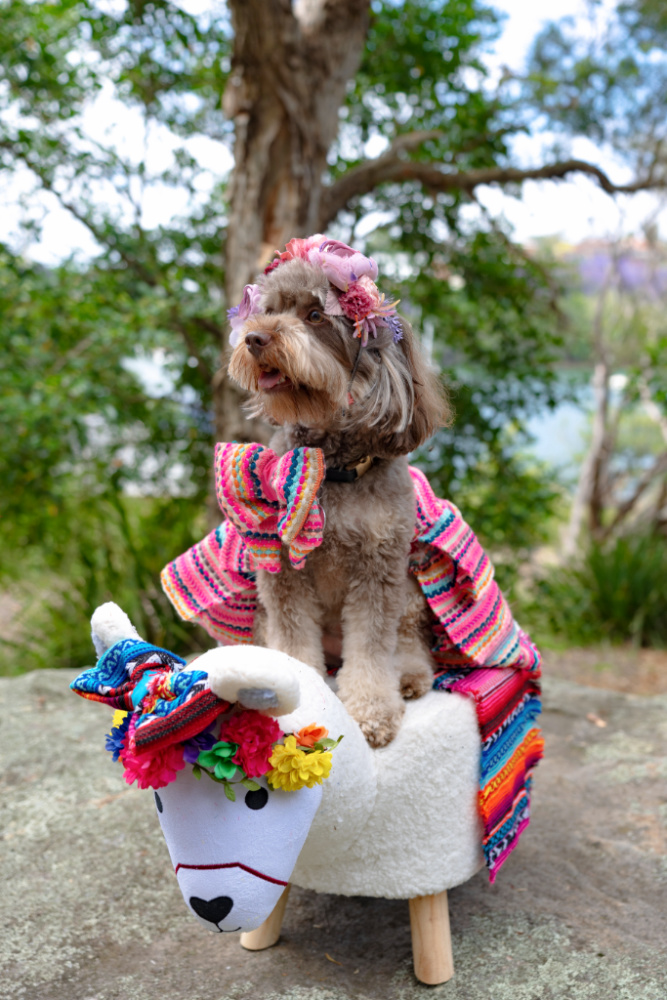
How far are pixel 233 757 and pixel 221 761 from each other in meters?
0.02

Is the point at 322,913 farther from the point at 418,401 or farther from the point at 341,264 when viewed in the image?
the point at 341,264

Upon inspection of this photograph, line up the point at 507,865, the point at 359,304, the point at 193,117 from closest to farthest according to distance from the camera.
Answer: the point at 359,304
the point at 507,865
the point at 193,117

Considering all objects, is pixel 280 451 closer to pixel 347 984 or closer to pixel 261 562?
pixel 261 562

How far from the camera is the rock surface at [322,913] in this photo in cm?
204

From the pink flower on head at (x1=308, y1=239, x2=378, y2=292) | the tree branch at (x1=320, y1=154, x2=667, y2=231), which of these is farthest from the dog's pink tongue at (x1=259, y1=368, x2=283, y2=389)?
the tree branch at (x1=320, y1=154, x2=667, y2=231)

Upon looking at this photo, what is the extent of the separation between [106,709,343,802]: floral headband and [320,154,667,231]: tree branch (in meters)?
3.65

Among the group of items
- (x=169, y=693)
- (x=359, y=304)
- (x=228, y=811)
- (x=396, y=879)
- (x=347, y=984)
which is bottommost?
(x=347, y=984)

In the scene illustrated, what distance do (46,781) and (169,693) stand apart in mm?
2026

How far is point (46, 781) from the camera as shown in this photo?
3180 mm

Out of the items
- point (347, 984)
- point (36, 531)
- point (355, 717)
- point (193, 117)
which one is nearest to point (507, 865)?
point (347, 984)

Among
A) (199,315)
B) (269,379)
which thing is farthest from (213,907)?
(199,315)

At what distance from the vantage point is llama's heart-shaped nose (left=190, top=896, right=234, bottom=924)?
1.56 meters

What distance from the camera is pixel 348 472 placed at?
1945mm

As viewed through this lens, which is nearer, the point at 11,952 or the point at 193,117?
the point at 11,952
